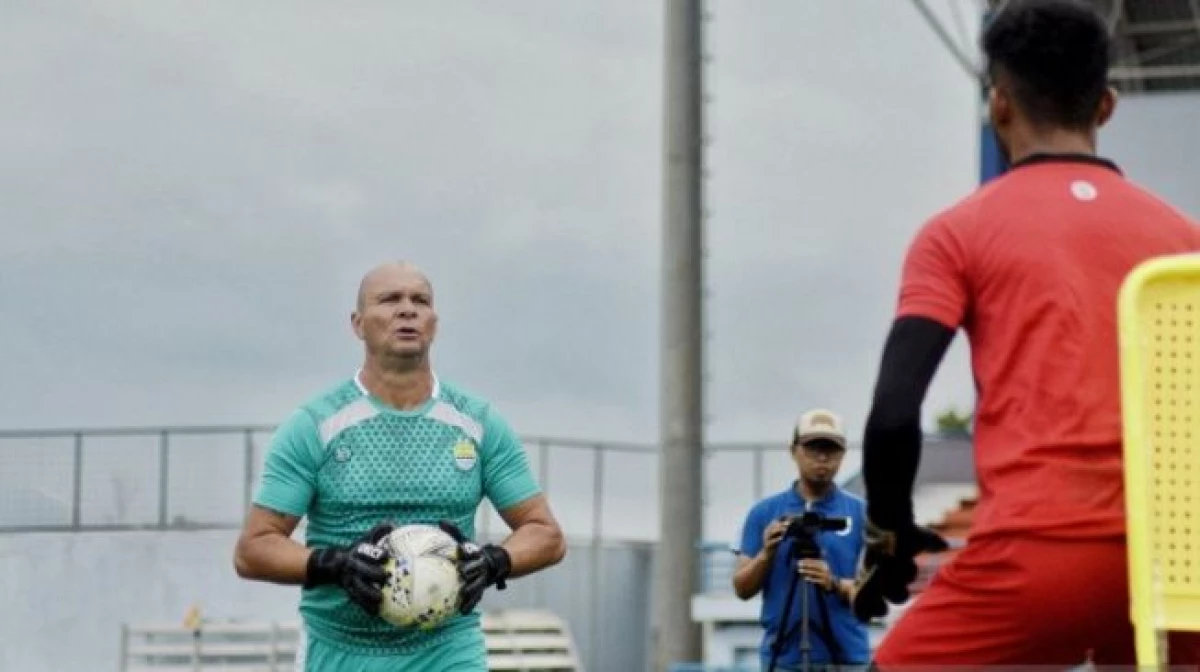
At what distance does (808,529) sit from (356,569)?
15.1 ft

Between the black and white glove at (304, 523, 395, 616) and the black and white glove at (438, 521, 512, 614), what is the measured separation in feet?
0.82

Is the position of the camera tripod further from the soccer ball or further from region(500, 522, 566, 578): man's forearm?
the soccer ball

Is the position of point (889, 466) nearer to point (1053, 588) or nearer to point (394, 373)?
point (1053, 588)

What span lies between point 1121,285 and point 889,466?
545 millimetres

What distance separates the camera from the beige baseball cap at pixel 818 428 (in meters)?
13.3

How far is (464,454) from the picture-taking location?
938 centimetres

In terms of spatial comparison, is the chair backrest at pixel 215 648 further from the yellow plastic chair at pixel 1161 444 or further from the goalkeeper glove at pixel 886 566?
the yellow plastic chair at pixel 1161 444

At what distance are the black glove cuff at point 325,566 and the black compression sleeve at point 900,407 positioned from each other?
344 centimetres

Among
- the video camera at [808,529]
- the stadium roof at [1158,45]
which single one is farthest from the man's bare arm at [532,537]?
the stadium roof at [1158,45]

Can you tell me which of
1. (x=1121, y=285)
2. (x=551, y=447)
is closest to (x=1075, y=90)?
(x=1121, y=285)

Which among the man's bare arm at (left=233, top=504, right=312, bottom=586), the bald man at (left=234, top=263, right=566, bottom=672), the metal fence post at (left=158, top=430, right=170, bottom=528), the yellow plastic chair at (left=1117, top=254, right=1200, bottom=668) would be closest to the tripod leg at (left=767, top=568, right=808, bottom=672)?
the bald man at (left=234, top=263, right=566, bottom=672)

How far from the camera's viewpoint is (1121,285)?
18.3 ft

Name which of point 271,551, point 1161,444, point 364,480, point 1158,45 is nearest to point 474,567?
point 364,480

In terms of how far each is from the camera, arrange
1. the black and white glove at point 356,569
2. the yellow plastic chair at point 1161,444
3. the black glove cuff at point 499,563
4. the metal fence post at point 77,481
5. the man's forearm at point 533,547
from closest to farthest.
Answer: the yellow plastic chair at point 1161,444 → the black and white glove at point 356,569 → the black glove cuff at point 499,563 → the man's forearm at point 533,547 → the metal fence post at point 77,481
